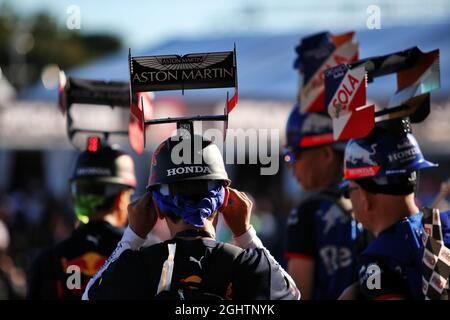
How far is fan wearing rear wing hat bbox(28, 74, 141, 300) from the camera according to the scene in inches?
185

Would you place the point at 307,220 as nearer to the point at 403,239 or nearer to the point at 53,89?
the point at 403,239

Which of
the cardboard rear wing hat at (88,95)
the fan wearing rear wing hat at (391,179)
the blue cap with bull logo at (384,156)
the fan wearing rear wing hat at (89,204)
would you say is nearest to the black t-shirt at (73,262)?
the fan wearing rear wing hat at (89,204)

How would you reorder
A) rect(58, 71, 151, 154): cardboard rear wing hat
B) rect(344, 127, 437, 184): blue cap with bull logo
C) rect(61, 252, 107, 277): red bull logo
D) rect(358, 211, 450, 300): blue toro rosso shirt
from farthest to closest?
1. rect(58, 71, 151, 154): cardboard rear wing hat
2. rect(61, 252, 107, 277): red bull logo
3. rect(344, 127, 437, 184): blue cap with bull logo
4. rect(358, 211, 450, 300): blue toro rosso shirt

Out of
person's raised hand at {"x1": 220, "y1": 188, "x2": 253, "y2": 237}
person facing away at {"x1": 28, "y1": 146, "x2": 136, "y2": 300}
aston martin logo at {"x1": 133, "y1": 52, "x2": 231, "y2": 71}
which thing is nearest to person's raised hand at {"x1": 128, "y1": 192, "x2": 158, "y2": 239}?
person's raised hand at {"x1": 220, "y1": 188, "x2": 253, "y2": 237}

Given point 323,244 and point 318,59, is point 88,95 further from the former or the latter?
point 323,244

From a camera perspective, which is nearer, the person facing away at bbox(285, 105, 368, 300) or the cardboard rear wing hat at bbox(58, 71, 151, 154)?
the person facing away at bbox(285, 105, 368, 300)

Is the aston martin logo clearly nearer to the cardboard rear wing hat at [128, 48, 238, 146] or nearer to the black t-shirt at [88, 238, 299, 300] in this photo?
the cardboard rear wing hat at [128, 48, 238, 146]

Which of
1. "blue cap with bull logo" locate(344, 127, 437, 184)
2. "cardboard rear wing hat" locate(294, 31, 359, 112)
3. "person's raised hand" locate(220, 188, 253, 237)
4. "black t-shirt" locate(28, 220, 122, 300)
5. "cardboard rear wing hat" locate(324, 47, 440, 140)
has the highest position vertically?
"cardboard rear wing hat" locate(294, 31, 359, 112)

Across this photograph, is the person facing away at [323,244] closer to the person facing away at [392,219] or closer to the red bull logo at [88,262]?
the person facing away at [392,219]

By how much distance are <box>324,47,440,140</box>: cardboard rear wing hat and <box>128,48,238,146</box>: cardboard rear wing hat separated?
1.95ft

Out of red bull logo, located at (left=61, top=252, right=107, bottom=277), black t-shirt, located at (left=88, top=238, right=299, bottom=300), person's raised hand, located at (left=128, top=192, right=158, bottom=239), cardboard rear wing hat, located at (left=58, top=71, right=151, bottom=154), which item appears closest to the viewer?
black t-shirt, located at (left=88, top=238, right=299, bottom=300)

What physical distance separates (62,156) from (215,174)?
835 inches

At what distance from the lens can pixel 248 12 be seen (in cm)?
2403

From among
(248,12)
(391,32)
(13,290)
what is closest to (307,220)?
(13,290)
